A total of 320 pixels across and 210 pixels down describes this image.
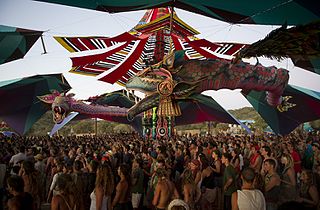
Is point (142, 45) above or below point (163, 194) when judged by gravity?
above

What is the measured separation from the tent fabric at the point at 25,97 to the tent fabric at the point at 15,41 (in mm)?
6093

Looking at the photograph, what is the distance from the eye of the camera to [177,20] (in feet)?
46.4

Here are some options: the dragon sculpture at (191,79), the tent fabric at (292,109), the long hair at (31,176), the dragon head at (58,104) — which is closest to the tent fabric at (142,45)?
the dragon sculpture at (191,79)

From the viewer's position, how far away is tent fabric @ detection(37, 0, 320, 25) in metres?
7.20

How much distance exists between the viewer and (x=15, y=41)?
9945 millimetres

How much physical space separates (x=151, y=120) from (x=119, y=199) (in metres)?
15.5

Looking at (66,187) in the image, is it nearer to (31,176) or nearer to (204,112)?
(31,176)

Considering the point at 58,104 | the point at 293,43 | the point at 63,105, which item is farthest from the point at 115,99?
the point at 293,43

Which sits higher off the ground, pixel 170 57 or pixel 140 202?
pixel 170 57

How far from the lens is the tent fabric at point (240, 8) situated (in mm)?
A: 7203

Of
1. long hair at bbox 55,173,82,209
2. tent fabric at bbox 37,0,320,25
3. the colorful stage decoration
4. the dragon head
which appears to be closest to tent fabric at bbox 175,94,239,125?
the colorful stage decoration

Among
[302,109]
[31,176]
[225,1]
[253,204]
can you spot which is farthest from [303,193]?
[302,109]

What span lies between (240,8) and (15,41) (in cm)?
681

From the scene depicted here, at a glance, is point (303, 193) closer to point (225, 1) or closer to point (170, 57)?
point (225, 1)
